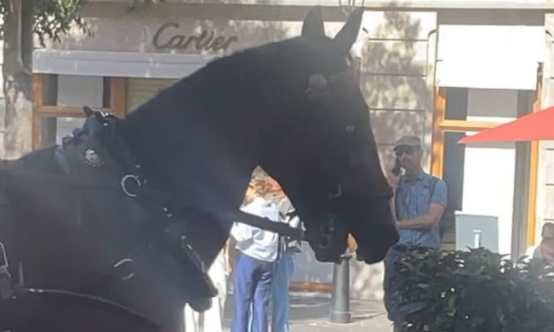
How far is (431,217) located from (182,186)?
5.56m

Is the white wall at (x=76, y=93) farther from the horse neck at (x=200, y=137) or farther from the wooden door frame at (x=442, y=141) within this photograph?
the horse neck at (x=200, y=137)

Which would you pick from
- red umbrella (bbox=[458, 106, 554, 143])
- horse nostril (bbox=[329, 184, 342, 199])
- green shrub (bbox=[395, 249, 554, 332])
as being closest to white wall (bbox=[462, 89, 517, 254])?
red umbrella (bbox=[458, 106, 554, 143])

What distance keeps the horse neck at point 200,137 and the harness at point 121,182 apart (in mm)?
67

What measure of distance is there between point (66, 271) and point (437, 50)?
11.8m

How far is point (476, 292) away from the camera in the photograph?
529cm

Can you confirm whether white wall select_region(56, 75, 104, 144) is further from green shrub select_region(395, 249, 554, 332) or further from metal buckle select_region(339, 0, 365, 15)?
green shrub select_region(395, 249, 554, 332)

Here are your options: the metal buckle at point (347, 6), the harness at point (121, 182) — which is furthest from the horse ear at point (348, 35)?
the metal buckle at point (347, 6)

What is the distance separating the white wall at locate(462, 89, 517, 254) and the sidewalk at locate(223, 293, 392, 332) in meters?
2.03

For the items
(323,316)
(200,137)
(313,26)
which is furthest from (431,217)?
(200,137)

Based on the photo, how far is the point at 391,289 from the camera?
605 centimetres

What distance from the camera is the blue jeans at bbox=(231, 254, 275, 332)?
963 cm

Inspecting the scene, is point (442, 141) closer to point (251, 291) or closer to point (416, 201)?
point (251, 291)

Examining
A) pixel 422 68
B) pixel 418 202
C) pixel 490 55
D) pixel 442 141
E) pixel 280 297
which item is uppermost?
pixel 490 55

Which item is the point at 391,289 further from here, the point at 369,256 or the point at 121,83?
the point at 121,83
